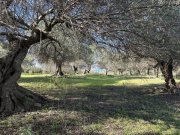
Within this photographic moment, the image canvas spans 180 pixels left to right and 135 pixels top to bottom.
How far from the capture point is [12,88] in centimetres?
1789

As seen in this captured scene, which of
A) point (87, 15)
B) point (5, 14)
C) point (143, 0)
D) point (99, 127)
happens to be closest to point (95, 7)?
point (87, 15)

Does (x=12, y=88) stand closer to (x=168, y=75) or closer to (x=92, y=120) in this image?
(x=92, y=120)

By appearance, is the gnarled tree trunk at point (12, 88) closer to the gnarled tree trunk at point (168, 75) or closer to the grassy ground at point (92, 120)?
the grassy ground at point (92, 120)

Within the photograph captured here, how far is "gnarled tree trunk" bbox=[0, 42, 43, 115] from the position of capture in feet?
55.4

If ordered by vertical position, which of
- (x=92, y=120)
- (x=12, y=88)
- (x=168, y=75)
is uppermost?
(x=168, y=75)

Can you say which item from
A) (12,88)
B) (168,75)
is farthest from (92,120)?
(168,75)

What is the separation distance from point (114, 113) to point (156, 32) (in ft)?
12.8

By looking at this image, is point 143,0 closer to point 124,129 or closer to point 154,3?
point 154,3

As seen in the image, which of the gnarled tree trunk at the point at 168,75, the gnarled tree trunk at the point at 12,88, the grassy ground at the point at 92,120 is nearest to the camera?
the grassy ground at the point at 92,120

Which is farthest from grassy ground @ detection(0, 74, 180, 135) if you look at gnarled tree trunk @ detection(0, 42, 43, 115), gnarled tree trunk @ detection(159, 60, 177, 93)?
gnarled tree trunk @ detection(159, 60, 177, 93)

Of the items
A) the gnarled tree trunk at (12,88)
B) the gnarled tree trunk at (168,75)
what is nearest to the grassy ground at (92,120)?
the gnarled tree trunk at (12,88)

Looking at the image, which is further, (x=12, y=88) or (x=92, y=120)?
(x=12, y=88)

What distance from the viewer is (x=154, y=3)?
13.9 m

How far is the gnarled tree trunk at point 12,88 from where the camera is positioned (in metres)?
16.9
